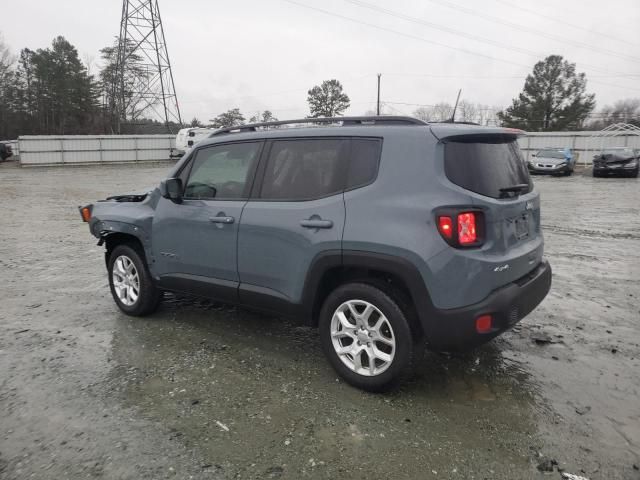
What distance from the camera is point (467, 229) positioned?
2980 millimetres

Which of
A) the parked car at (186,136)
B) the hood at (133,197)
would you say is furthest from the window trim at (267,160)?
the parked car at (186,136)

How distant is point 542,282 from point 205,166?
297 cm

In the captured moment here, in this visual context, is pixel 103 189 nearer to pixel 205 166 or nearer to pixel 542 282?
pixel 205 166

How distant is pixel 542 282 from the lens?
3582 mm

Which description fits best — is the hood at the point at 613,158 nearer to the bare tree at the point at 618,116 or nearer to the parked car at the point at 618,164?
the parked car at the point at 618,164

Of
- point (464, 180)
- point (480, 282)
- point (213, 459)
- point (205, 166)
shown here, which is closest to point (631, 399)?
point (480, 282)

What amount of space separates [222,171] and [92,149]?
34581mm

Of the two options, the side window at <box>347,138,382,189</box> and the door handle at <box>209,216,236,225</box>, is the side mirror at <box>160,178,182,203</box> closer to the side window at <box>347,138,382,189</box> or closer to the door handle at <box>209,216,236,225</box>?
the door handle at <box>209,216,236,225</box>

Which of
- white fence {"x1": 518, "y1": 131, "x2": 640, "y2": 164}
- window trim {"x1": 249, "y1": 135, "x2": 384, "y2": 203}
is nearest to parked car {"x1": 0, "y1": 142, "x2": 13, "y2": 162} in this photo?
white fence {"x1": 518, "y1": 131, "x2": 640, "y2": 164}

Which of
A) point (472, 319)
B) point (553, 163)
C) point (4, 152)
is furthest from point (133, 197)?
point (4, 152)

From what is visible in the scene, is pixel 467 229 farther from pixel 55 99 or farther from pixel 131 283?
pixel 55 99

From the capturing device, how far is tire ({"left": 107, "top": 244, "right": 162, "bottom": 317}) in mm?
4816

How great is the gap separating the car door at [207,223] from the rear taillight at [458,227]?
5.65 ft

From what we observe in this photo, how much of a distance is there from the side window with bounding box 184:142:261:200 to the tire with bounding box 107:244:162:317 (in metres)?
0.97
